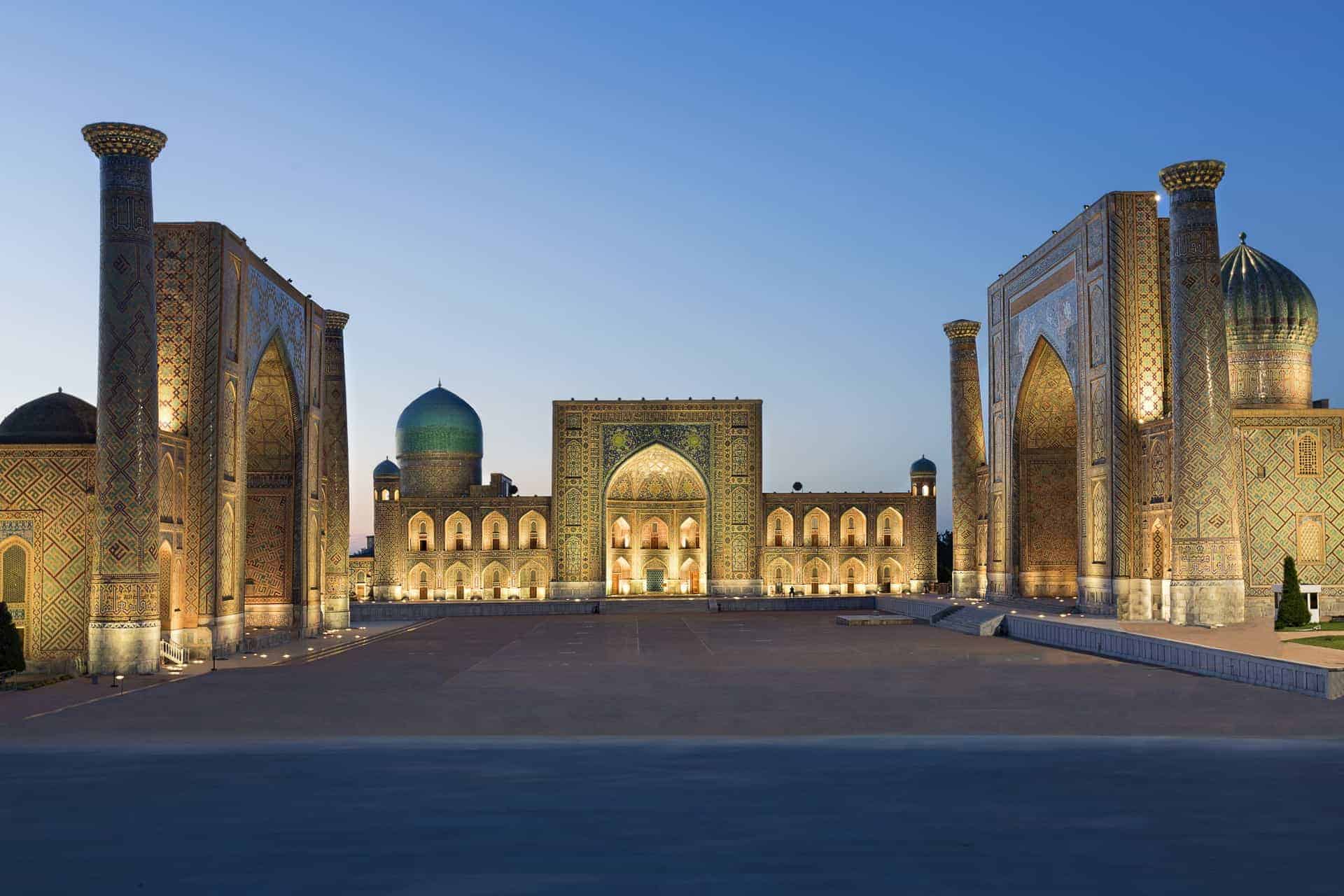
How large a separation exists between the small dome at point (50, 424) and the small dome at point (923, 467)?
27.4 m

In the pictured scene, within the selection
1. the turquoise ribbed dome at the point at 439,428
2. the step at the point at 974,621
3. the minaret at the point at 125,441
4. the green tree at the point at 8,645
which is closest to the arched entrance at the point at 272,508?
the minaret at the point at 125,441

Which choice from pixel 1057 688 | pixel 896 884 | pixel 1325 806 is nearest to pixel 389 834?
pixel 896 884

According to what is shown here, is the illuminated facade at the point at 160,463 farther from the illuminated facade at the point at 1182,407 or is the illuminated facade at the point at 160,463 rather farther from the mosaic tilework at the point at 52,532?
the illuminated facade at the point at 1182,407

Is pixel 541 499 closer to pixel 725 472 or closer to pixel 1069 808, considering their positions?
pixel 725 472

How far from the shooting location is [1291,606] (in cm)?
1608

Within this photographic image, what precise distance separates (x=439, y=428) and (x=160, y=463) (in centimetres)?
2267

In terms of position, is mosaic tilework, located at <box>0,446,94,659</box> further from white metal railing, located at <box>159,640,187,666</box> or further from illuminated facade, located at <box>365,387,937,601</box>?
illuminated facade, located at <box>365,387,937,601</box>

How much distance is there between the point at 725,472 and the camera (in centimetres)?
3375

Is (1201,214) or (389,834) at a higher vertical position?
(1201,214)

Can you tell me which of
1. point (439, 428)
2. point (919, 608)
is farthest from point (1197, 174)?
point (439, 428)

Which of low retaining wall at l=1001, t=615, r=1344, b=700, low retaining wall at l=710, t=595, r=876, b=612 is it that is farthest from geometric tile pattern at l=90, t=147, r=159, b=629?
low retaining wall at l=710, t=595, r=876, b=612

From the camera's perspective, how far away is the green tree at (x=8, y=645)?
1259cm

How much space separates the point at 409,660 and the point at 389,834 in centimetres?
1075

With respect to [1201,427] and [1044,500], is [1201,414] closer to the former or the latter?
[1201,427]
